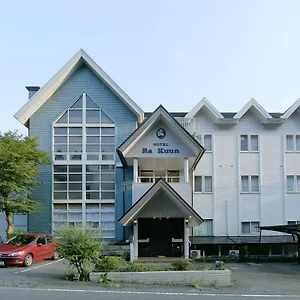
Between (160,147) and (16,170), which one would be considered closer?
(16,170)

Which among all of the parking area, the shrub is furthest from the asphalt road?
the shrub

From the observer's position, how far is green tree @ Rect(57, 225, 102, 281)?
15266mm

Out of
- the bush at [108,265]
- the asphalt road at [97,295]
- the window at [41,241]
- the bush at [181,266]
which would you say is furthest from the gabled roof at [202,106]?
the asphalt road at [97,295]

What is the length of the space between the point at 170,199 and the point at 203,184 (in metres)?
6.94

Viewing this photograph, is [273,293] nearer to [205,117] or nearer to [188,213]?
[188,213]

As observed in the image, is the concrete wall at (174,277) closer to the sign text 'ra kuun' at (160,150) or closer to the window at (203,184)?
the sign text 'ra kuun' at (160,150)

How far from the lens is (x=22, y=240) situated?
21.0 m

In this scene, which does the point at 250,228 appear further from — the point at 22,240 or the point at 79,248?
the point at 79,248

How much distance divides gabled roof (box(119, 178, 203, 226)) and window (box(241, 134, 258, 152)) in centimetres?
859

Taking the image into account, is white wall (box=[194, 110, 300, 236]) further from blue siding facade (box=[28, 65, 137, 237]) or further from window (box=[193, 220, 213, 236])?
blue siding facade (box=[28, 65, 137, 237])

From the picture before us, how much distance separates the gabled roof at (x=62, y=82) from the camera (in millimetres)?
27609

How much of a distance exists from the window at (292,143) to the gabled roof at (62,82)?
947 cm

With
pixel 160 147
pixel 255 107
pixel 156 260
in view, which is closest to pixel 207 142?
pixel 255 107

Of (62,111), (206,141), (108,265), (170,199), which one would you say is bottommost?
(108,265)
